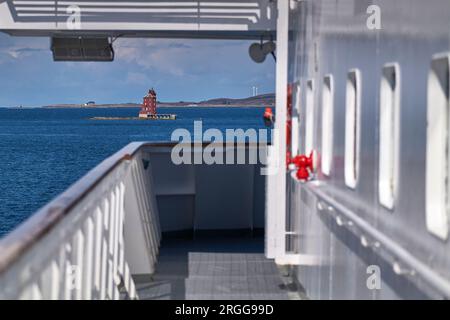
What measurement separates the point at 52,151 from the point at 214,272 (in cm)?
6582

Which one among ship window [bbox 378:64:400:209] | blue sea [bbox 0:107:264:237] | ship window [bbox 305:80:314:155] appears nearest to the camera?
ship window [bbox 378:64:400:209]

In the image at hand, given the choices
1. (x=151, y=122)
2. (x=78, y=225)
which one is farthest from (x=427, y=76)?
(x=151, y=122)

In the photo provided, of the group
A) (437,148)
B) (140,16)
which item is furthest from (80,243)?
(140,16)

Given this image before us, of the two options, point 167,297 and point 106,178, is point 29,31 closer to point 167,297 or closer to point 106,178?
point 167,297

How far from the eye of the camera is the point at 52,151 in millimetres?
71750

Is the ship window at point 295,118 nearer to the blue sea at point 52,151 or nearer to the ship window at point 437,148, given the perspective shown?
the ship window at point 437,148

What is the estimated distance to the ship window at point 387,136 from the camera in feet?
12.3

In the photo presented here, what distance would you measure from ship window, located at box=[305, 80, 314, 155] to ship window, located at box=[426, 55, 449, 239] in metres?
3.23

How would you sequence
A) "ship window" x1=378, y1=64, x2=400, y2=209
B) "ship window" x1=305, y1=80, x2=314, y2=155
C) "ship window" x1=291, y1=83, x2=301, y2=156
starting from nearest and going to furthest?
"ship window" x1=378, y1=64, x2=400, y2=209, "ship window" x1=305, y1=80, x2=314, y2=155, "ship window" x1=291, y1=83, x2=301, y2=156

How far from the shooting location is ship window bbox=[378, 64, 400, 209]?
12.3 ft

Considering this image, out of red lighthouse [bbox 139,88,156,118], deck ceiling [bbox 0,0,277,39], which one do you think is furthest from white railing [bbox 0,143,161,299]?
red lighthouse [bbox 139,88,156,118]

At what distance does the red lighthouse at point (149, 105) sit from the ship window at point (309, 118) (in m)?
94.7

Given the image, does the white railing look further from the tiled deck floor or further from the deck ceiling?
the deck ceiling

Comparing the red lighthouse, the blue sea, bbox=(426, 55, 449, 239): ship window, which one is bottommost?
the blue sea
